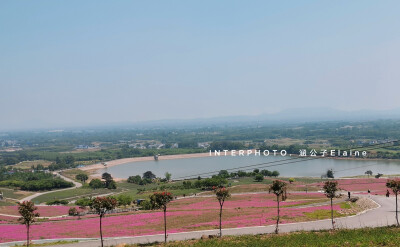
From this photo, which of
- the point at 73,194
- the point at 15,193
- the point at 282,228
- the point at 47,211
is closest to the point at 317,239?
the point at 282,228

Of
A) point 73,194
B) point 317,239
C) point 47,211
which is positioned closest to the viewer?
point 317,239

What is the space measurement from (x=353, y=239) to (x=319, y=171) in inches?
2678

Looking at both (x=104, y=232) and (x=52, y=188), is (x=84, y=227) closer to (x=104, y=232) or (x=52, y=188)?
(x=104, y=232)

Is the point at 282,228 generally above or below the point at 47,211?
above

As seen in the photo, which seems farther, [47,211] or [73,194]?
[73,194]

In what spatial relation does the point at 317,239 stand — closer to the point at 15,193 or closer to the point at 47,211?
the point at 47,211

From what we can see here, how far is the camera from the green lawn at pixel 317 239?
15773 mm

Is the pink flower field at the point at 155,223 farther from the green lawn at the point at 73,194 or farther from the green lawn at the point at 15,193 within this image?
the green lawn at the point at 15,193

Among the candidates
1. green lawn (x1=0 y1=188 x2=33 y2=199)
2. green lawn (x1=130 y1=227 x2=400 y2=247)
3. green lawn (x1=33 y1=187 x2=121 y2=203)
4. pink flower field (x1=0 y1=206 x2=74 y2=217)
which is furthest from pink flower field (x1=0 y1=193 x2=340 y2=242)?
green lawn (x1=0 y1=188 x2=33 y2=199)

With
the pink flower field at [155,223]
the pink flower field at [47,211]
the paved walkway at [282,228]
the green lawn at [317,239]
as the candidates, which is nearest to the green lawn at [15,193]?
the pink flower field at [47,211]

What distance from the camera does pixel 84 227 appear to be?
25906mm

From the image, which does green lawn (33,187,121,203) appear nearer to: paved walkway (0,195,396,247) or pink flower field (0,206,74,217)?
pink flower field (0,206,74,217)

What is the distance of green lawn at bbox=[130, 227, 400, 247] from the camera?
51.8 feet

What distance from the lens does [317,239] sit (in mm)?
16781
